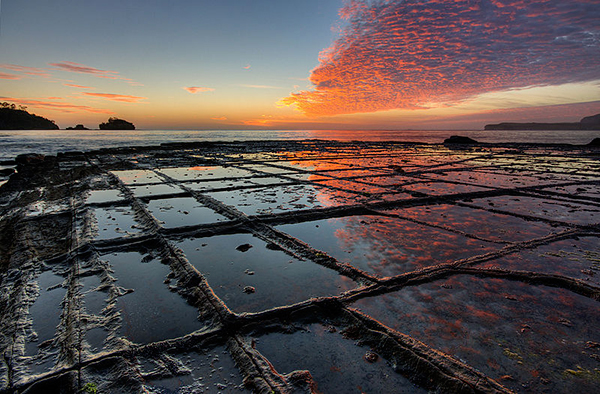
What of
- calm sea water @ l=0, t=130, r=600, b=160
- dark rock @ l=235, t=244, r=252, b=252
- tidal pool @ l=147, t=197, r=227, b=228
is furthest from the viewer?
calm sea water @ l=0, t=130, r=600, b=160

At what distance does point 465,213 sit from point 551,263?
212cm

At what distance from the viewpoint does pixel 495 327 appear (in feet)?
7.32

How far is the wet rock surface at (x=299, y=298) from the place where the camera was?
1.80 meters

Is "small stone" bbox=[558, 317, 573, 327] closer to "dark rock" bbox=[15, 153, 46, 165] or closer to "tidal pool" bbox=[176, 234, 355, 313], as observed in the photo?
"tidal pool" bbox=[176, 234, 355, 313]

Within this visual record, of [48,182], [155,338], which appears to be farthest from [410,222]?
[48,182]

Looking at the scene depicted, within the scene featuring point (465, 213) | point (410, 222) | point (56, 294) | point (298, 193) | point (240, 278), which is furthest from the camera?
point (298, 193)

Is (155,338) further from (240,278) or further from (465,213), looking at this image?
(465,213)

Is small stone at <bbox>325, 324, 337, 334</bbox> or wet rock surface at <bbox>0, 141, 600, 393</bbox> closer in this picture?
wet rock surface at <bbox>0, 141, 600, 393</bbox>

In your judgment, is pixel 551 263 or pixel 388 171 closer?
pixel 551 263

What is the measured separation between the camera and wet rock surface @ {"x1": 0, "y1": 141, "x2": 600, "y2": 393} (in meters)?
1.80

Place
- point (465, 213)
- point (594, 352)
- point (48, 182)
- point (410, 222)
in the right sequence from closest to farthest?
1. point (594, 352)
2. point (410, 222)
3. point (465, 213)
4. point (48, 182)

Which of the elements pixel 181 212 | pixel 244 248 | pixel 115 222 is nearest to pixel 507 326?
pixel 244 248

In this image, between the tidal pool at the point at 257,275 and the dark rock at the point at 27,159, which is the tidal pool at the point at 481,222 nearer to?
the tidal pool at the point at 257,275

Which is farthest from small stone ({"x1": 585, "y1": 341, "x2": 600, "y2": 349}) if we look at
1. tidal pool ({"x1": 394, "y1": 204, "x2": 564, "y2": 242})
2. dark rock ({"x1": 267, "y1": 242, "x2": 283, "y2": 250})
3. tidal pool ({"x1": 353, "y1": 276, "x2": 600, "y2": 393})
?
dark rock ({"x1": 267, "y1": 242, "x2": 283, "y2": 250})
